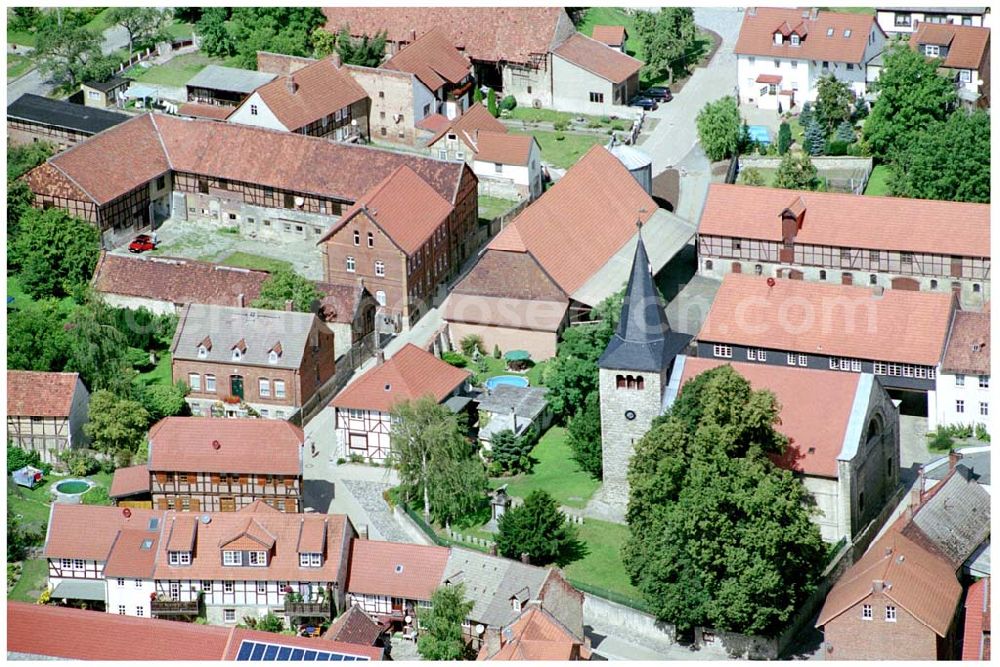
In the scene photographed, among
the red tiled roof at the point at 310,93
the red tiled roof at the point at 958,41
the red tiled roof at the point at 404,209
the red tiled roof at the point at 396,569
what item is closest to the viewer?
the red tiled roof at the point at 396,569

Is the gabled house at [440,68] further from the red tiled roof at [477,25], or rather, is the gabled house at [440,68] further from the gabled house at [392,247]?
the gabled house at [392,247]

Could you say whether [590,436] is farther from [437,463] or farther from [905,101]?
[905,101]

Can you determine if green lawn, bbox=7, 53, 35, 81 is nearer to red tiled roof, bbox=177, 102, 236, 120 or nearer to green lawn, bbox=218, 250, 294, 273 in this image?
red tiled roof, bbox=177, 102, 236, 120

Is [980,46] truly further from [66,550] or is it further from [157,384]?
[66,550]

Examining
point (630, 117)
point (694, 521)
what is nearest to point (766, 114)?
point (630, 117)

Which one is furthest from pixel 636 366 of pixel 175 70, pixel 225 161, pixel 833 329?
pixel 175 70

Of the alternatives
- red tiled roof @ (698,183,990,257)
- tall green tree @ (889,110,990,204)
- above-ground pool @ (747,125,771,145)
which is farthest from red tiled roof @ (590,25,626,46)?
tall green tree @ (889,110,990,204)

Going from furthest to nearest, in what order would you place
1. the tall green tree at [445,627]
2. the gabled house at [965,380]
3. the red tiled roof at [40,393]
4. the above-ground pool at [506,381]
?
the above-ground pool at [506,381], the red tiled roof at [40,393], the gabled house at [965,380], the tall green tree at [445,627]

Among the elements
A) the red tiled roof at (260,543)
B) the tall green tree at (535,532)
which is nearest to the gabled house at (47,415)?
the red tiled roof at (260,543)
